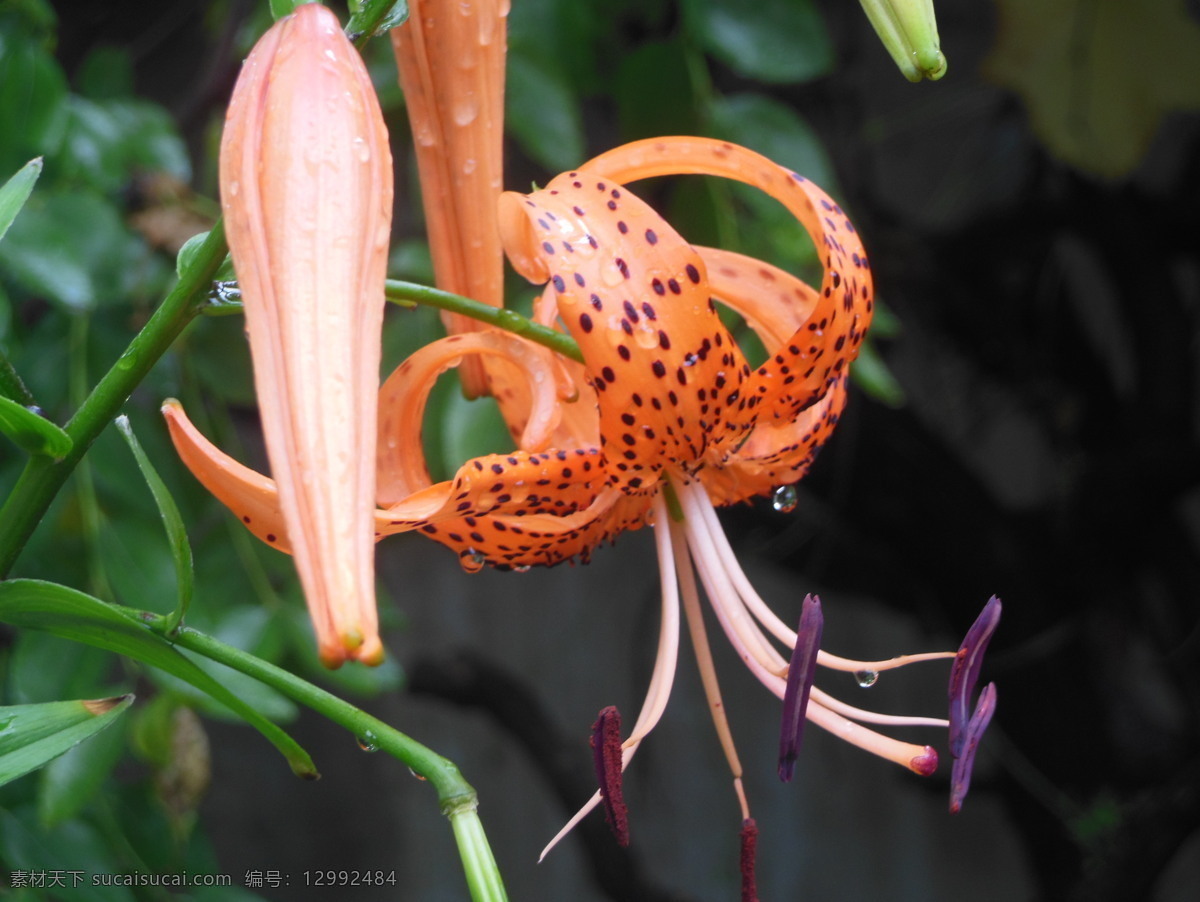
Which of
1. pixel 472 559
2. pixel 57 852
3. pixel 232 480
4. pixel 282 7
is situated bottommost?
pixel 57 852

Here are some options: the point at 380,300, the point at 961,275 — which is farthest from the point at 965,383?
the point at 380,300

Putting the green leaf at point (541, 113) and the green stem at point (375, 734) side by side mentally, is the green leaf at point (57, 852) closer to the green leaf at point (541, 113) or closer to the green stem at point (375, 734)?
the green stem at point (375, 734)

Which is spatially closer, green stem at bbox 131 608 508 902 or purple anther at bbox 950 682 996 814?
green stem at bbox 131 608 508 902

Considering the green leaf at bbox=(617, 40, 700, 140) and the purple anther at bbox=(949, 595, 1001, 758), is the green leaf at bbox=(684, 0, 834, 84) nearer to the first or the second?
the green leaf at bbox=(617, 40, 700, 140)

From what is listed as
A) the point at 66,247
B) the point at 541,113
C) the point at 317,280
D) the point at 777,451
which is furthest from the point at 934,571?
the point at 317,280

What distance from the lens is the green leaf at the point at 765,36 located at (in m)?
0.88

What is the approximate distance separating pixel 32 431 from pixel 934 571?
56.9 inches

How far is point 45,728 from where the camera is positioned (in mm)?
407

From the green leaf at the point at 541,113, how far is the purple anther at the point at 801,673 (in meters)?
0.45

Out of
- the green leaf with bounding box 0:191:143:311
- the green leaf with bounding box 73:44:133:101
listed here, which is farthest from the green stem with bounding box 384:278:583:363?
the green leaf with bounding box 73:44:133:101

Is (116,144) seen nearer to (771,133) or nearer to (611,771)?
(771,133)

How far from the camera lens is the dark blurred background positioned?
149 cm

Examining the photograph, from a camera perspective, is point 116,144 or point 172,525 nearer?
point 172,525

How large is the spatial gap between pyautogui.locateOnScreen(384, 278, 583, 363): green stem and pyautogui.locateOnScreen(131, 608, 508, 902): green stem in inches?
5.4
